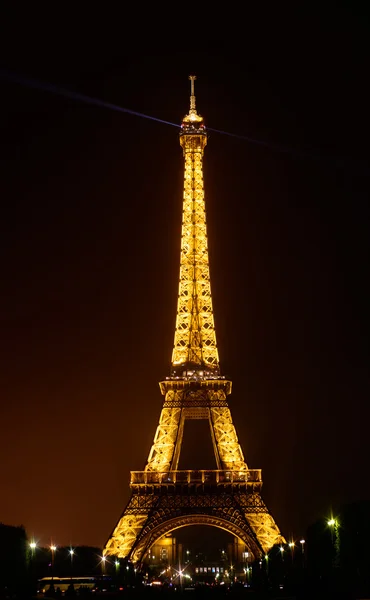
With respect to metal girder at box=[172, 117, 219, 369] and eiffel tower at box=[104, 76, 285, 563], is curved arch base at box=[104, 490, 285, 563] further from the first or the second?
metal girder at box=[172, 117, 219, 369]

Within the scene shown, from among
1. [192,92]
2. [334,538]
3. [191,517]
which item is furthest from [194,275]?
[334,538]

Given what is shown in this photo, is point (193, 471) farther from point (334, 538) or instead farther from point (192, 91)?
point (192, 91)

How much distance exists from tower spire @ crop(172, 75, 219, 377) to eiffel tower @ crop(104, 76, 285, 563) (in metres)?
0.08

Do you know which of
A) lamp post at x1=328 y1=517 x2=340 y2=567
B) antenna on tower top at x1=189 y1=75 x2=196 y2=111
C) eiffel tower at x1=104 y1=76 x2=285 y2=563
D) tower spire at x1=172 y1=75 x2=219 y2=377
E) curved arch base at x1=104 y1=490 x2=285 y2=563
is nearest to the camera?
lamp post at x1=328 y1=517 x2=340 y2=567

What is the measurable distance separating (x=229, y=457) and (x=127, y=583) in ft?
57.0

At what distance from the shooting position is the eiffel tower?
7625 centimetres

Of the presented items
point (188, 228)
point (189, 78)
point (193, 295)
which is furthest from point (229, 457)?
point (189, 78)

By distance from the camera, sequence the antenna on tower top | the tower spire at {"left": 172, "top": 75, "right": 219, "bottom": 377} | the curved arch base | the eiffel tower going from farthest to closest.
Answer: the antenna on tower top, the tower spire at {"left": 172, "top": 75, "right": 219, "bottom": 377}, the eiffel tower, the curved arch base

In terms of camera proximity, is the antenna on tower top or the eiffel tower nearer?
the eiffel tower

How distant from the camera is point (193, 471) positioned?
78.6 meters

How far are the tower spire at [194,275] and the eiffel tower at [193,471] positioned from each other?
0.27 feet

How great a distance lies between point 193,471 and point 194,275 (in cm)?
1672

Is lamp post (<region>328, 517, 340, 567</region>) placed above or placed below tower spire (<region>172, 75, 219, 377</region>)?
below

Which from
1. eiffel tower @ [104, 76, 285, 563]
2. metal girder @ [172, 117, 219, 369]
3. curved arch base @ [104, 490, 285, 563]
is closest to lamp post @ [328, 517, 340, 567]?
eiffel tower @ [104, 76, 285, 563]
